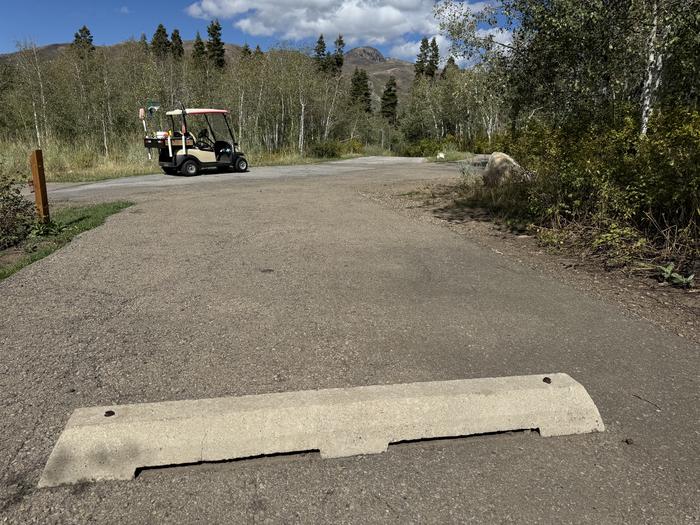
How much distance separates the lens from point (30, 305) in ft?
15.4

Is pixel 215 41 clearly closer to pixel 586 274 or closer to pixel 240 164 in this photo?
pixel 240 164

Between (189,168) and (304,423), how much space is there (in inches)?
689

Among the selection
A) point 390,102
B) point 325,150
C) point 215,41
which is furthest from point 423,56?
point 325,150

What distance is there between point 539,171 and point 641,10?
2590 mm

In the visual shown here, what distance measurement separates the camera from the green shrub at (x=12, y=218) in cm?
764

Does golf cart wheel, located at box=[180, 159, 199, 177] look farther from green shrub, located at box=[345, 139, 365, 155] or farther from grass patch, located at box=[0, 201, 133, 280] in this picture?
green shrub, located at box=[345, 139, 365, 155]

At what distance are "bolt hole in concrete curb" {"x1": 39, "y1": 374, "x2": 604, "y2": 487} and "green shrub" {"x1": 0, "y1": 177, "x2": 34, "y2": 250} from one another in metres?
6.19

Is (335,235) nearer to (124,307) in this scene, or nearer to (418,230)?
(418,230)

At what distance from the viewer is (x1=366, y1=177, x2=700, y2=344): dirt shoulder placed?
4.54m

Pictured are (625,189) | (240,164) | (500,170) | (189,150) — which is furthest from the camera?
(240,164)

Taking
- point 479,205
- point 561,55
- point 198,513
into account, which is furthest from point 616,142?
point 198,513

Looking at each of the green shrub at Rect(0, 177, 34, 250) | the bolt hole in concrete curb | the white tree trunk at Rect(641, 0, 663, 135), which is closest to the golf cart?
the green shrub at Rect(0, 177, 34, 250)

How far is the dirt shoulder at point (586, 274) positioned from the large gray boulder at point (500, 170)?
1.09 meters

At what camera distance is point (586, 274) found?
5.84 metres
